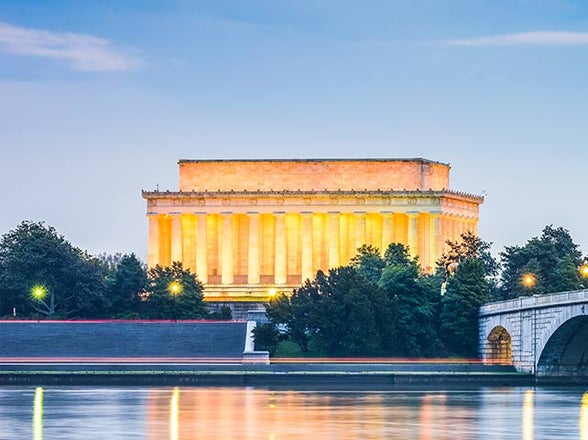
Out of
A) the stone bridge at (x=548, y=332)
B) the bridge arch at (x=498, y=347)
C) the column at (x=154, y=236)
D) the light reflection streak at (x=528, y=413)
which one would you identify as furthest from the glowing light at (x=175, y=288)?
the light reflection streak at (x=528, y=413)

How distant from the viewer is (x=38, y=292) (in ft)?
471

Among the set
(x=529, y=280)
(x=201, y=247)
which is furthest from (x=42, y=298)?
(x=529, y=280)

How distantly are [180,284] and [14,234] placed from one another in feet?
41.8

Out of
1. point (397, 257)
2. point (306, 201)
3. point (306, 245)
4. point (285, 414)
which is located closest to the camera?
point (285, 414)

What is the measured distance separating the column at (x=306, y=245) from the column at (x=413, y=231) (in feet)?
26.4

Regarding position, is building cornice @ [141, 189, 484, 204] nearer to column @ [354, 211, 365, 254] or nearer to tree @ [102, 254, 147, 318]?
column @ [354, 211, 365, 254]

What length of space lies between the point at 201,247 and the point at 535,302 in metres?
58.3

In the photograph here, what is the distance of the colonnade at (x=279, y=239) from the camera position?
170 m

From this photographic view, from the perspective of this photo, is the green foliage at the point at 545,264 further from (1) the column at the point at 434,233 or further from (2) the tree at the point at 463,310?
(1) the column at the point at 434,233

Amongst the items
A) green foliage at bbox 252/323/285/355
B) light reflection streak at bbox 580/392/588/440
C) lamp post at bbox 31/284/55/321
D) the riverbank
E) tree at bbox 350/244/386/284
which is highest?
tree at bbox 350/244/386/284

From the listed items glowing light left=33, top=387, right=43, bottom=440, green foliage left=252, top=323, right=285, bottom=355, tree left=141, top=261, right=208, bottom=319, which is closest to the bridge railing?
green foliage left=252, top=323, right=285, bottom=355

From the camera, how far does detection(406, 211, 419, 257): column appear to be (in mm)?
169500

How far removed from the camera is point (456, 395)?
3981 inches

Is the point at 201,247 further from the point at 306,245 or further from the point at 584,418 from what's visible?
the point at 584,418
